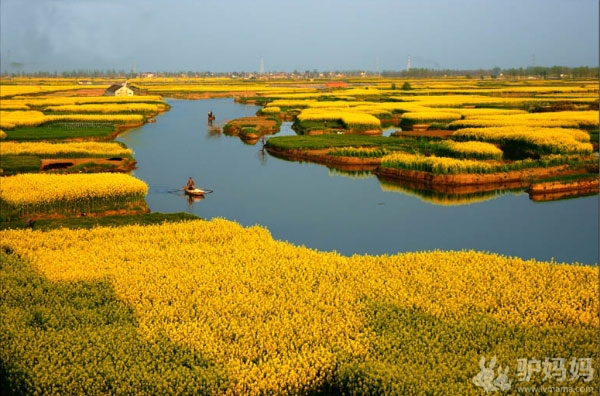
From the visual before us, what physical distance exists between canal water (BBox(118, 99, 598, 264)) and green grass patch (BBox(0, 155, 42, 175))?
4868 mm

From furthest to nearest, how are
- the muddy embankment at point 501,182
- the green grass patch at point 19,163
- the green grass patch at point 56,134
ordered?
the green grass patch at point 56,134, the green grass patch at point 19,163, the muddy embankment at point 501,182

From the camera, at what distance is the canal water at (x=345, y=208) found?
18.6 m

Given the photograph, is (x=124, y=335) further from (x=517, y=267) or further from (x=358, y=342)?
(x=517, y=267)

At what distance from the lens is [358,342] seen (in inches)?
354

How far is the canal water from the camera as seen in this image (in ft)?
60.9

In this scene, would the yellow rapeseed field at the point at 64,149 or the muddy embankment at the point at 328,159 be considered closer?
the yellow rapeseed field at the point at 64,149

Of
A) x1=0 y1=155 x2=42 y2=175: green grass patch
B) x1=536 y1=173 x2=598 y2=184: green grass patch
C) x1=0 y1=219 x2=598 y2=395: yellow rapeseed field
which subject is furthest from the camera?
x1=0 y1=155 x2=42 y2=175: green grass patch

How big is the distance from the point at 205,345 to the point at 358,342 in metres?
2.45

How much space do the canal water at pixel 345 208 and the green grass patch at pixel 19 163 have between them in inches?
192

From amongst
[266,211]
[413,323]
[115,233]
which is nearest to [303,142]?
[266,211]

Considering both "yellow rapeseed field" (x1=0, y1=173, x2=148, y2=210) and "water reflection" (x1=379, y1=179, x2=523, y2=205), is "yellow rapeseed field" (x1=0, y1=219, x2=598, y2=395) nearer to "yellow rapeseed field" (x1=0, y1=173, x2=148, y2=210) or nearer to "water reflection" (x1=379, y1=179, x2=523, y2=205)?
"yellow rapeseed field" (x1=0, y1=173, x2=148, y2=210)

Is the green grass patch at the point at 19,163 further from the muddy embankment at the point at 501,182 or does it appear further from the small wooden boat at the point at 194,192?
the muddy embankment at the point at 501,182

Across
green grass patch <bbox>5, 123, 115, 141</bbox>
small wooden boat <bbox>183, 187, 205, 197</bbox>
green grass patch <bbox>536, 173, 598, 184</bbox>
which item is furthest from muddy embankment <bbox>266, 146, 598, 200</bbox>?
green grass patch <bbox>5, 123, 115, 141</bbox>

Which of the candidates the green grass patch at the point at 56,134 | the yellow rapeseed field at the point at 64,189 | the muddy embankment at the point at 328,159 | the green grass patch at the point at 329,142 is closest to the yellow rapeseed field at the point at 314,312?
the yellow rapeseed field at the point at 64,189
